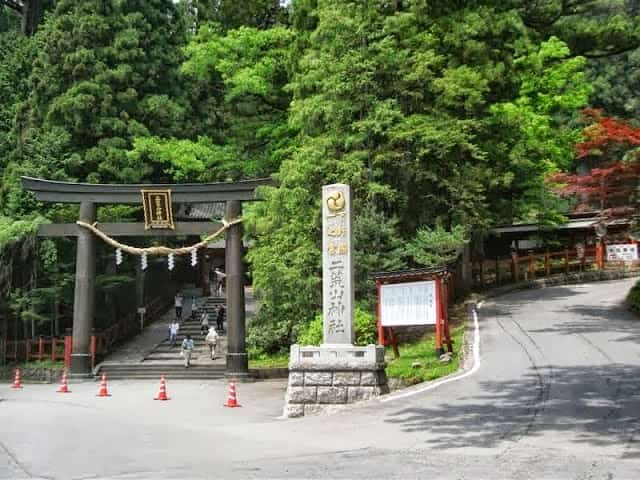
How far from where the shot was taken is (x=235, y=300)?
1038 inches

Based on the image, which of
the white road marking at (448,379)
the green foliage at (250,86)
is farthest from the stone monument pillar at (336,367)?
the green foliage at (250,86)

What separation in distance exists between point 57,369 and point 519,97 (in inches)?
821

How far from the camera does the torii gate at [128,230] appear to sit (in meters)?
26.2

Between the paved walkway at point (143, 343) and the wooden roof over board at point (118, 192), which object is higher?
the wooden roof over board at point (118, 192)

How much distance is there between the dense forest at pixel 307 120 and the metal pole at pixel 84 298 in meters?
2.14

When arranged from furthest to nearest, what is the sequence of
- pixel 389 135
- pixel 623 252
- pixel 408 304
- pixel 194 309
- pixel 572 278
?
pixel 194 309 < pixel 623 252 < pixel 572 278 < pixel 389 135 < pixel 408 304

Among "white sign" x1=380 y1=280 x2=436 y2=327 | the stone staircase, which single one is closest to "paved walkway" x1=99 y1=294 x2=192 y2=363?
the stone staircase

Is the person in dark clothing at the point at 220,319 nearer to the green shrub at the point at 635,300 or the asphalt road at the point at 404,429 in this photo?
the asphalt road at the point at 404,429

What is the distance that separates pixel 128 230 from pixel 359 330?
1123cm

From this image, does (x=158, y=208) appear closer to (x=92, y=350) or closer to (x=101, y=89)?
(x=92, y=350)

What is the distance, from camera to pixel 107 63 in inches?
1359

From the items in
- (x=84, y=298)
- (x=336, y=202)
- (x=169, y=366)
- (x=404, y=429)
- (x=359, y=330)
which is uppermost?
(x=336, y=202)

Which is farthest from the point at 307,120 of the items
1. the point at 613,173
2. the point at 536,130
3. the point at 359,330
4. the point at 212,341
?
the point at 536,130

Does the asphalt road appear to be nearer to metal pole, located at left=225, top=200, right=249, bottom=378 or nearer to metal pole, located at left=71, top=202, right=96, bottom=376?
metal pole, located at left=225, top=200, right=249, bottom=378
